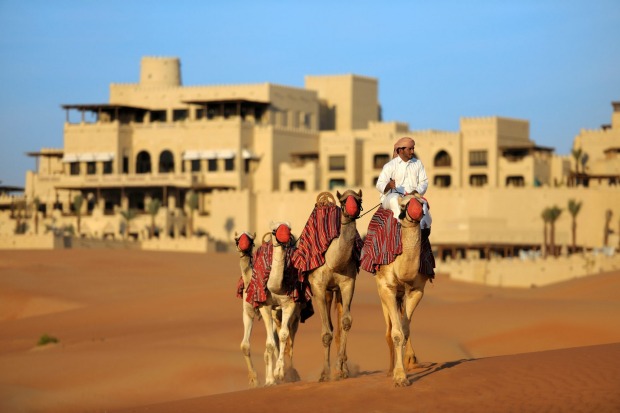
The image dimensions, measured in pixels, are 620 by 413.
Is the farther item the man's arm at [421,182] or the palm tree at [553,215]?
the palm tree at [553,215]

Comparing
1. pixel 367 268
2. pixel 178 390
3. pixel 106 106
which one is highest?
pixel 106 106

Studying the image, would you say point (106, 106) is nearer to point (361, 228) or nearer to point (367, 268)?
point (361, 228)

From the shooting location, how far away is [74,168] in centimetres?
11288

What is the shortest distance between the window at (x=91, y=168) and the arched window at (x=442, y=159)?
2663cm

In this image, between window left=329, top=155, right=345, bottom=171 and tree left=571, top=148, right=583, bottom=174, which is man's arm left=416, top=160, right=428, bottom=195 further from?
window left=329, top=155, right=345, bottom=171

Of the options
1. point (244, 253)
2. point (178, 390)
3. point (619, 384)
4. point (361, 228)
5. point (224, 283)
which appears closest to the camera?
point (619, 384)

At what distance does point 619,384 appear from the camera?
64.3 feet

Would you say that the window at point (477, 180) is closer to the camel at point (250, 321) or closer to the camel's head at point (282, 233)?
the camel at point (250, 321)

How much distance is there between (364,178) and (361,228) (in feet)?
27.2

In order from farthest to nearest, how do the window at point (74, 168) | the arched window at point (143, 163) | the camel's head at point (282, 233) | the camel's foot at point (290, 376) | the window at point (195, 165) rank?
the window at point (74, 168), the arched window at point (143, 163), the window at point (195, 165), the camel's foot at point (290, 376), the camel's head at point (282, 233)

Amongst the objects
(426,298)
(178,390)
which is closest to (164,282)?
(426,298)

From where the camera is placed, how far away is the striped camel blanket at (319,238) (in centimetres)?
2261

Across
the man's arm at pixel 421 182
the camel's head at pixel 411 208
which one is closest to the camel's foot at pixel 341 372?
the man's arm at pixel 421 182

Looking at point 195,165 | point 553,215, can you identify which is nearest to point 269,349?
point 553,215
